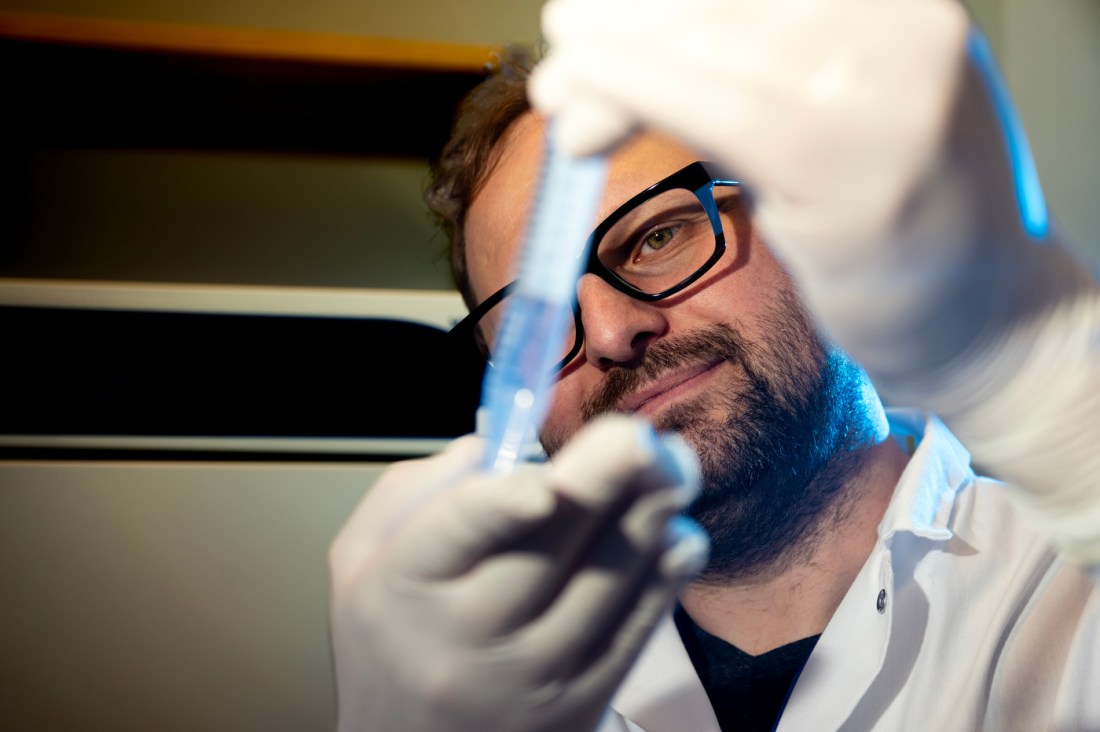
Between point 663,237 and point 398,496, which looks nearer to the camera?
point 398,496

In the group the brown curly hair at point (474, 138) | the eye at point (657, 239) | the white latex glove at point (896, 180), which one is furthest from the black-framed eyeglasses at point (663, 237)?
the white latex glove at point (896, 180)

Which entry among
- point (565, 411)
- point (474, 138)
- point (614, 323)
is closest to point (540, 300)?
point (614, 323)

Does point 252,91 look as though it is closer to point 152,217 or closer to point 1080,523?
point 152,217

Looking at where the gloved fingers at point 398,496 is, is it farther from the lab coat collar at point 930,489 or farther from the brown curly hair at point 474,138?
the brown curly hair at point 474,138

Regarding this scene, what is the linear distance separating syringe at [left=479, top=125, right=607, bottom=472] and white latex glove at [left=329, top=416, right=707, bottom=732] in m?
0.03

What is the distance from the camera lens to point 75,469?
1079 mm

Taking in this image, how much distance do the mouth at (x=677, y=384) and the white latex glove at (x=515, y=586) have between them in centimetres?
35

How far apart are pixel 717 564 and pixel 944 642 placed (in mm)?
241

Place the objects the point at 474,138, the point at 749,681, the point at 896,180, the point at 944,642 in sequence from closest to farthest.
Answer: the point at 896,180
the point at 944,642
the point at 749,681
the point at 474,138

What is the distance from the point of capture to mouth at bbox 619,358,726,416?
33.7 inches

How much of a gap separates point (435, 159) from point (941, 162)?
1.00 m

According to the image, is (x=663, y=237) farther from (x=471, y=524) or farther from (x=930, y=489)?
(x=471, y=524)

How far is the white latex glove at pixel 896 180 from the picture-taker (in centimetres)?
41

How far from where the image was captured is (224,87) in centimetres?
107
